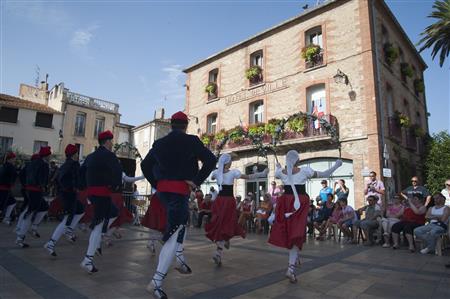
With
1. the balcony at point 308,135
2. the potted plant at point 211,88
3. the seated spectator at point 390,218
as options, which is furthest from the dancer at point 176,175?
the potted plant at point 211,88

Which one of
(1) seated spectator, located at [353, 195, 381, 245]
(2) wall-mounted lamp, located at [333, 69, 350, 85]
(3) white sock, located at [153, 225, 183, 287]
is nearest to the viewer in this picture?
(3) white sock, located at [153, 225, 183, 287]

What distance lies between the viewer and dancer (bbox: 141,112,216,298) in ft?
12.2

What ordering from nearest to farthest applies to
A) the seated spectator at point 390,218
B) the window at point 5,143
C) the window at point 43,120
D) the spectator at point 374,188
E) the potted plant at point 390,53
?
the seated spectator at point 390,218
the spectator at point 374,188
the potted plant at point 390,53
the window at point 5,143
the window at point 43,120

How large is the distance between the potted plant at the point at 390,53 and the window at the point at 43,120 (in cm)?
2947

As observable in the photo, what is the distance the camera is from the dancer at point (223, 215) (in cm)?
576

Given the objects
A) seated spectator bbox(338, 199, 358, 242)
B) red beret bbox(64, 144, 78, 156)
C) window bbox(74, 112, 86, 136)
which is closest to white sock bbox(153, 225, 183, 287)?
red beret bbox(64, 144, 78, 156)

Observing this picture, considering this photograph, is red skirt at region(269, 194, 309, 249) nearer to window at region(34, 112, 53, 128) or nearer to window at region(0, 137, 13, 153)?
window at region(0, 137, 13, 153)

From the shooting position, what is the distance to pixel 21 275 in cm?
442

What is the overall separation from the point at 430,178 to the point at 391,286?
14911 millimetres

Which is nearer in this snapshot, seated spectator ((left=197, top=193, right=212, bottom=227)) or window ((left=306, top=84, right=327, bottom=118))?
seated spectator ((left=197, top=193, right=212, bottom=227))

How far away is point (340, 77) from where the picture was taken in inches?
615

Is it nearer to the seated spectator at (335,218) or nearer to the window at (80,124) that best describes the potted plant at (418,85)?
the seated spectator at (335,218)

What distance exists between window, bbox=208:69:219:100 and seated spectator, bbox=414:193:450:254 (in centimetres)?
1585

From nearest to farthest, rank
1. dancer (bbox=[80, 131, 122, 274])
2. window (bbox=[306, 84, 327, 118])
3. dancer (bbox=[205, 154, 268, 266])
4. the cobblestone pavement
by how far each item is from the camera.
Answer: the cobblestone pavement, dancer (bbox=[80, 131, 122, 274]), dancer (bbox=[205, 154, 268, 266]), window (bbox=[306, 84, 327, 118])
